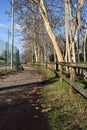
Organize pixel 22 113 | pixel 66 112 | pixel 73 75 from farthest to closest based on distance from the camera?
1. pixel 73 75
2. pixel 22 113
3. pixel 66 112

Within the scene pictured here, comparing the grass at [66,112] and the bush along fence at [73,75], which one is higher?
the bush along fence at [73,75]

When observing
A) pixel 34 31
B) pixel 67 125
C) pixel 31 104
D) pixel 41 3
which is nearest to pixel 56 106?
pixel 31 104

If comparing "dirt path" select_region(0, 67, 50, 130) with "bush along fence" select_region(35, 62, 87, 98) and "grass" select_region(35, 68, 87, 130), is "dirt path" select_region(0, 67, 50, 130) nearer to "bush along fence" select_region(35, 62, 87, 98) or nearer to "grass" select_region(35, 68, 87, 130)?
"grass" select_region(35, 68, 87, 130)

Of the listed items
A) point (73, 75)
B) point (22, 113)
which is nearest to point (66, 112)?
point (22, 113)

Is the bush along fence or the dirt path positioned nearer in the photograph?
the dirt path

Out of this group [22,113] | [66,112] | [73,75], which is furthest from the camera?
[73,75]

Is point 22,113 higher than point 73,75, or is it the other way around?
point 73,75

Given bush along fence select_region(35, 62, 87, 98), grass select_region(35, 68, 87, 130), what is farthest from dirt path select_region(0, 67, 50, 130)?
bush along fence select_region(35, 62, 87, 98)

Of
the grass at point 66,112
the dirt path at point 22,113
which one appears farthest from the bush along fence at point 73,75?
the dirt path at point 22,113

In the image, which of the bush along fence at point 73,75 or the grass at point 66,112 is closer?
the grass at point 66,112

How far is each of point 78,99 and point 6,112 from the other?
261cm

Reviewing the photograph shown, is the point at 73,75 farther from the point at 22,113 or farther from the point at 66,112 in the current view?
the point at 22,113

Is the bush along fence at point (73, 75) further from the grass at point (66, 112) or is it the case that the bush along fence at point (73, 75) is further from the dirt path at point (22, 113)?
the dirt path at point (22, 113)

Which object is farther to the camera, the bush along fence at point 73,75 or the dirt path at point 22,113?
the bush along fence at point 73,75
